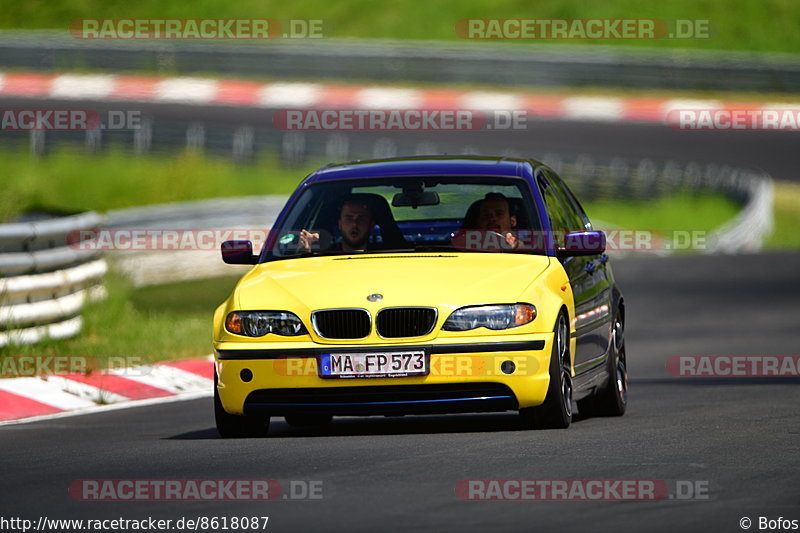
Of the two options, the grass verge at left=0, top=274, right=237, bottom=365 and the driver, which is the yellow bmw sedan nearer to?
the driver

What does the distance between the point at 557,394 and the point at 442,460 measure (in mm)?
1286

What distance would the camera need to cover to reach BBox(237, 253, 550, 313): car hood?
8.97 meters

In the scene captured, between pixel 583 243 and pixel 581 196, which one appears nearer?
pixel 583 243

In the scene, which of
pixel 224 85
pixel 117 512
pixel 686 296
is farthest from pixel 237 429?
pixel 224 85

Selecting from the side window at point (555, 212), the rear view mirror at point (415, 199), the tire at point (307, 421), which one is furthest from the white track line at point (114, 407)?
the side window at point (555, 212)

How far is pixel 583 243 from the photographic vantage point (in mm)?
9797

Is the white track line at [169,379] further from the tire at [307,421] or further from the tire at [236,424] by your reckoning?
the tire at [236,424]

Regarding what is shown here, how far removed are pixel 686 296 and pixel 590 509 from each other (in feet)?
44.5

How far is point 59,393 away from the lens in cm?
1191

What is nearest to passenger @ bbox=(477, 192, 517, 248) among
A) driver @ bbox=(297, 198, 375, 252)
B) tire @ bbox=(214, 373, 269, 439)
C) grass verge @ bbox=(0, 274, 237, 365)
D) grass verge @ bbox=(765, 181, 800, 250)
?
driver @ bbox=(297, 198, 375, 252)

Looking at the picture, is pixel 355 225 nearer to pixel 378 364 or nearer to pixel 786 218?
pixel 378 364

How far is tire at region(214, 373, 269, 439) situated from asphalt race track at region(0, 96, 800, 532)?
0.12 meters

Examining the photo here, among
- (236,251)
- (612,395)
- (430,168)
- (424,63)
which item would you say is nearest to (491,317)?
(430,168)

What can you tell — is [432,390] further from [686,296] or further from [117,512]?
[686,296]
